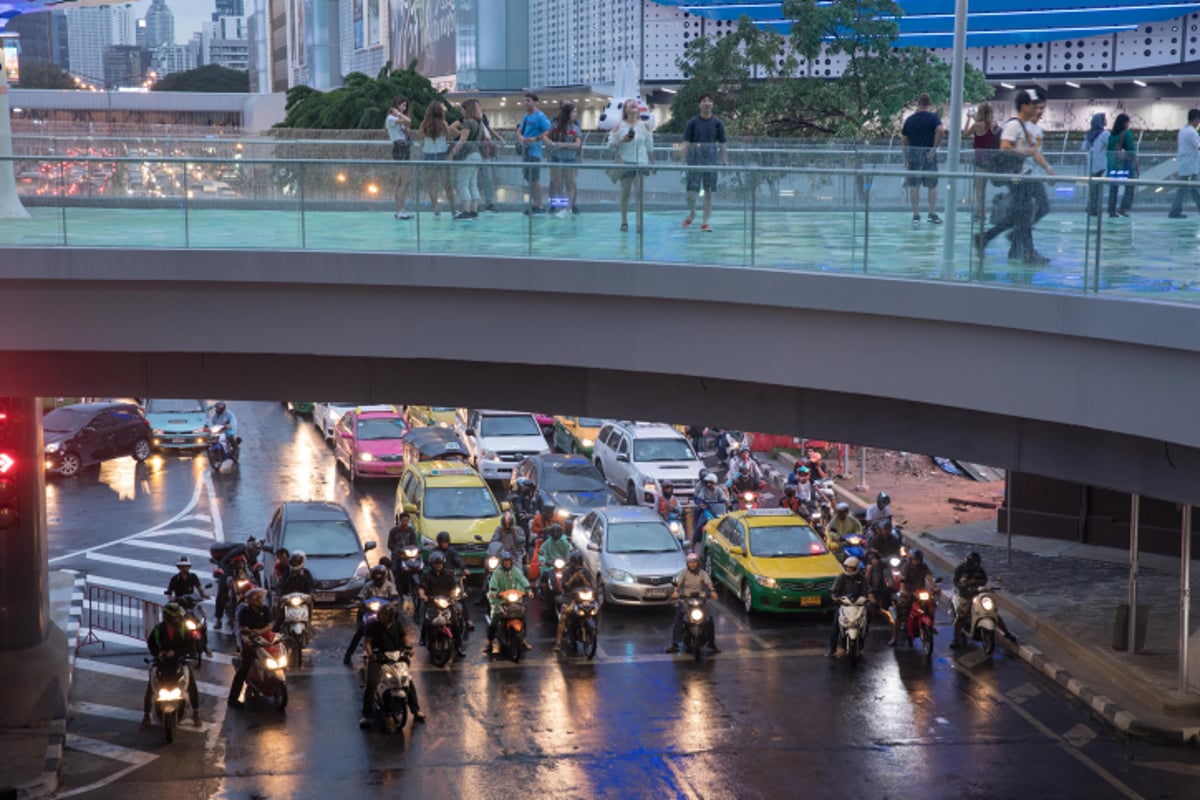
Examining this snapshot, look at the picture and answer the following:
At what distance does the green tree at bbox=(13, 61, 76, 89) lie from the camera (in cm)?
17388

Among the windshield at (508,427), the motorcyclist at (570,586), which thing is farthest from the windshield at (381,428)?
the motorcyclist at (570,586)

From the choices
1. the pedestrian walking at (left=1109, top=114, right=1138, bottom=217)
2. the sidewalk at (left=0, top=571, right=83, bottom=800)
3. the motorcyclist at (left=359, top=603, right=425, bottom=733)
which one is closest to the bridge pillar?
the sidewalk at (left=0, top=571, right=83, bottom=800)

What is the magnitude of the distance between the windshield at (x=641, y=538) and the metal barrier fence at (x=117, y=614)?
23.1ft

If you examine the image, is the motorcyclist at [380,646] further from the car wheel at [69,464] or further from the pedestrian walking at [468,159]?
the car wheel at [69,464]

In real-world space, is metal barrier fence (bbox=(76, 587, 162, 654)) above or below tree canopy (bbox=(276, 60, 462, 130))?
below

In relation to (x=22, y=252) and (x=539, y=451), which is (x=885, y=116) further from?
Answer: (x=22, y=252)

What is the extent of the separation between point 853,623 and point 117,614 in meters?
11.2

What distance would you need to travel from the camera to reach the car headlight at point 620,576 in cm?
2359

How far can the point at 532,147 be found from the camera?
59.3 feet

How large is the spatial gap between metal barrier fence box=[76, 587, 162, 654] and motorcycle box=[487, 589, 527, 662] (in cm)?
489

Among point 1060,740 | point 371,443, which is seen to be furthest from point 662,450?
point 1060,740

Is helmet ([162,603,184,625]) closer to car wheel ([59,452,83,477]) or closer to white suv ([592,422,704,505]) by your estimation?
white suv ([592,422,704,505])

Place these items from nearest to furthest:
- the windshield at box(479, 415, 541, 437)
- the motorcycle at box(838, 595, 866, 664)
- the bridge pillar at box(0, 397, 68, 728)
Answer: the bridge pillar at box(0, 397, 68, 728) < the motorcycle at box(838, 595, 866, 664) < the windshield at box(479, 415, 541, 437)

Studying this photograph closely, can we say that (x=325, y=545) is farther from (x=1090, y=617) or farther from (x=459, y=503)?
(x=1090, y=617)
